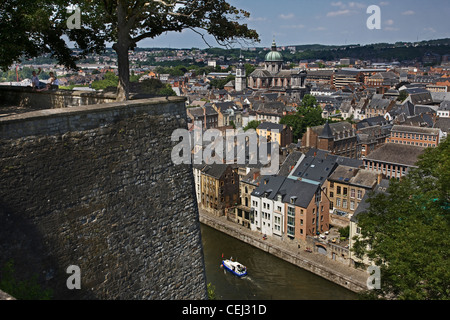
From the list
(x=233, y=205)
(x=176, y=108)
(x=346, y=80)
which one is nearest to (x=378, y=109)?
(x=233, y=205)

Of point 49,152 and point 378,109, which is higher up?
point 49,152

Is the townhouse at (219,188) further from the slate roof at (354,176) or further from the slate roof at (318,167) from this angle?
the slate roof at (354,176)

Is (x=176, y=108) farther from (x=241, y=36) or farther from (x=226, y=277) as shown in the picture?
(x=226, y=277)

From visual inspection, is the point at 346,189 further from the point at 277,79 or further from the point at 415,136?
the point at 277,79

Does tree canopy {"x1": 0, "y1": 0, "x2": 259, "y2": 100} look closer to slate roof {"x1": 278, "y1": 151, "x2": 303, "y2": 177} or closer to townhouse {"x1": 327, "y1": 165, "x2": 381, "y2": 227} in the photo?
townhouse {"x1": 327, "y1": 165, "x2": 381, "y2": 227}

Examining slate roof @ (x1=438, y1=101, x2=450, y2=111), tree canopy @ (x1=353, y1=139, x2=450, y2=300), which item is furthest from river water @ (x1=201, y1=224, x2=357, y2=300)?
slate roof @ (x1=438, y1=101, x2=450, y2=111)

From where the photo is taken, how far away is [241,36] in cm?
969

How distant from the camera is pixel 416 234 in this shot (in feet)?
A: 36.7

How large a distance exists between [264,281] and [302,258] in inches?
140

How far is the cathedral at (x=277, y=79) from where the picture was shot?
389ft

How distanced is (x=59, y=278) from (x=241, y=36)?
6.15 metres

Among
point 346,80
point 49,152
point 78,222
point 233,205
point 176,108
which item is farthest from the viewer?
point 346,80

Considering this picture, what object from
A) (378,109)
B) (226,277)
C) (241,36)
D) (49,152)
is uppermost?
(241,36)

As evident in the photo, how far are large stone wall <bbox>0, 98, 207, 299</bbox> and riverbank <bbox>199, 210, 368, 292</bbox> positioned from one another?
22219mm
